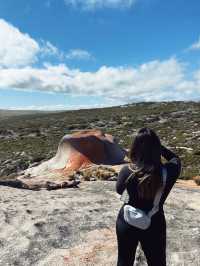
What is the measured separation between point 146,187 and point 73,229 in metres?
4.62

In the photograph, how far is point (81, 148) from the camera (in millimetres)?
20625

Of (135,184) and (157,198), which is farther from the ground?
(135,184)

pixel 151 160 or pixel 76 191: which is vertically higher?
pixel 151 160

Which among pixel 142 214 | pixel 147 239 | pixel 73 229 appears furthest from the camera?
pixel 73 229

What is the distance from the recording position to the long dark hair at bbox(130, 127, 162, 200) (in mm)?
4750

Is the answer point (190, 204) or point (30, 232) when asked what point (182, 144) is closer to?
point (190, 204)

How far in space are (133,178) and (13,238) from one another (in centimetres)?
463

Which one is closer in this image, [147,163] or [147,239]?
[147,163]

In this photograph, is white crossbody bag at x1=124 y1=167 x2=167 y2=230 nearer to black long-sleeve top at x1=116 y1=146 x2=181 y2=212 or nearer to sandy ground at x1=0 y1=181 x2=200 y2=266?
black long-sleeve top at x1=116 y1=146 x2=181 y2=212

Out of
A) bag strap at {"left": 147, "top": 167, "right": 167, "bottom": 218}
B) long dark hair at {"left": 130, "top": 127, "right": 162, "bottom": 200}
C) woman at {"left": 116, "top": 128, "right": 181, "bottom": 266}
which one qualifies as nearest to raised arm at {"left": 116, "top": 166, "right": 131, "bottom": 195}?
woman at {"left": 116, "top": 128, "right": 181, "bottom": 266}

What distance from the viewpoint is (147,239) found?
5.04 m

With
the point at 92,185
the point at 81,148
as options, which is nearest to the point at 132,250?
the point at 92,185

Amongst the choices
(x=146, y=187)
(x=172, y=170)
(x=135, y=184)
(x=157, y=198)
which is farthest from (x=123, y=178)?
(x=172, y=170)

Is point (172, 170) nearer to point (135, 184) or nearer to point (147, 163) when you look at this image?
point (147, 163)
